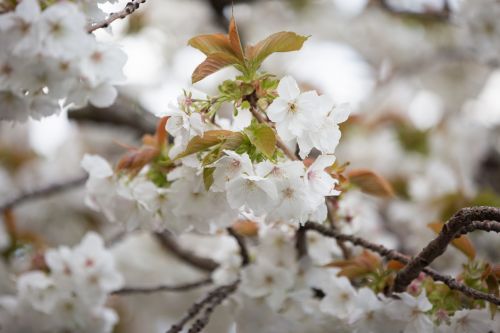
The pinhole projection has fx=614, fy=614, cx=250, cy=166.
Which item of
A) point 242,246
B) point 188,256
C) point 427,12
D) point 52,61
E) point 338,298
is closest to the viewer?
point 52,61

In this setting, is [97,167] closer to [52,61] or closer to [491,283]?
[52,61]

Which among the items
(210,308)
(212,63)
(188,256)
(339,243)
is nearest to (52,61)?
(212,63)

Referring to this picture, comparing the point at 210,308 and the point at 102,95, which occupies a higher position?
the point at 102,95

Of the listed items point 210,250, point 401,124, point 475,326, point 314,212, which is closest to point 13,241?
point 210,250

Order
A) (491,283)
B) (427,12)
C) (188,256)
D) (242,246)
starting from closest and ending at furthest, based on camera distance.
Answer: (491,283)
(242,246)
(188,256)
(427,12)

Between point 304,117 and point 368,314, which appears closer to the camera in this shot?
point 304,117

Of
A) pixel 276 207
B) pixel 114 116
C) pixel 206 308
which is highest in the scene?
pixel 276 207

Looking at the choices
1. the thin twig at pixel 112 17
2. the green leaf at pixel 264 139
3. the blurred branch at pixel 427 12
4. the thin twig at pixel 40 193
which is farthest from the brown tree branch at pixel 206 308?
the blurred branch at pixel 427 12
